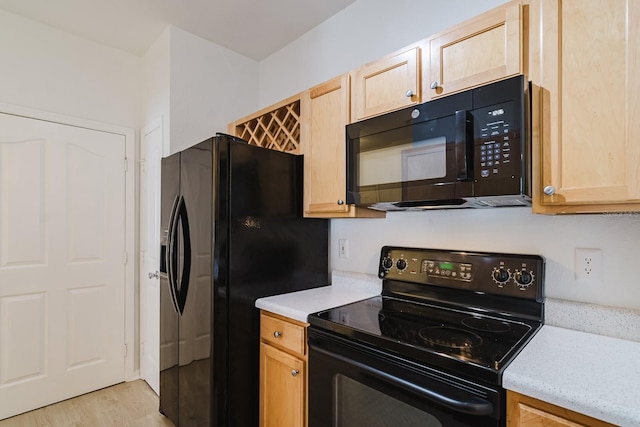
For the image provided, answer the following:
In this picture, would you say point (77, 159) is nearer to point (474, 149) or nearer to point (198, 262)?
point (198, 262)

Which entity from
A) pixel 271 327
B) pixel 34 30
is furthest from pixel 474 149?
pixel 34 30

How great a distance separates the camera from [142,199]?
274cm

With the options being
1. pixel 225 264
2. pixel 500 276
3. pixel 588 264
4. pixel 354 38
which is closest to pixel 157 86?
pixel 354 38

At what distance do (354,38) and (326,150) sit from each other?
0.87 meters

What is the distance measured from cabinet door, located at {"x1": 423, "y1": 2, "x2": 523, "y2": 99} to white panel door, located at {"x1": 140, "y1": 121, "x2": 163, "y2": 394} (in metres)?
1.97

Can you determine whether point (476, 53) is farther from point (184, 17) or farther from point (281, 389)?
point (184, 17)

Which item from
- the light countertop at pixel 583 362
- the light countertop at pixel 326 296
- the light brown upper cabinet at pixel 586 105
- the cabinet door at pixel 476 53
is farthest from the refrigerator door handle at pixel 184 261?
the light brown upper cabinet at pixel 586 105

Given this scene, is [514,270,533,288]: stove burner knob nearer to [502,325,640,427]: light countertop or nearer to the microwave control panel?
[502,325,640,427]: light countertop

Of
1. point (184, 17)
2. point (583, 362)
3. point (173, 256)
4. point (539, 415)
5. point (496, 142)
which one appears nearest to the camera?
point (539, 415)

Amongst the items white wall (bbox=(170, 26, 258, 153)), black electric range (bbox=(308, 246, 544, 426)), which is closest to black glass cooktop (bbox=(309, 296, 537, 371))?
black electric range (bbox=(308, 246, 544, 426))

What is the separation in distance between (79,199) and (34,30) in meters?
1.21

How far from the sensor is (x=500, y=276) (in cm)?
139

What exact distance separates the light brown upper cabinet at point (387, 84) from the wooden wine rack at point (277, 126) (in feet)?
1.60

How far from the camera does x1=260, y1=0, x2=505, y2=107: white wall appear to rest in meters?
1.70
